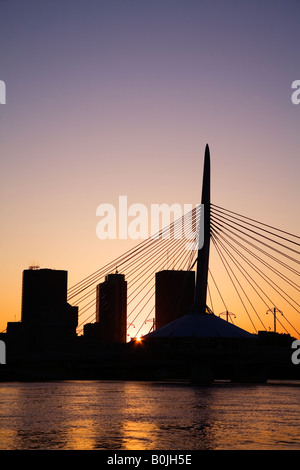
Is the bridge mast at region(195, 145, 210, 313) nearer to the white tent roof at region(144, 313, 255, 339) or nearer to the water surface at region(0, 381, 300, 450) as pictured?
the white tent roof at region(144, 313, 255, 339)

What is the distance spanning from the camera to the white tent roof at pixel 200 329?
310 feet

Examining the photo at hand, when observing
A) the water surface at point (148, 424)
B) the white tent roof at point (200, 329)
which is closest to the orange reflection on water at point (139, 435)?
the water surface at point (148, 424)

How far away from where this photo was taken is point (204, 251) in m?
84.5

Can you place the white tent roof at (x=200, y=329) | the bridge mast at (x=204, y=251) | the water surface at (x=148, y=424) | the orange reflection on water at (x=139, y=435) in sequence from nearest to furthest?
1. the orange reflection on water at (x=139, y=435)
2. the water surface at (x=148, y=424)
3. the bridge mast at (x=204, y=251)
4. the white tent roof at (x=200, y=329)

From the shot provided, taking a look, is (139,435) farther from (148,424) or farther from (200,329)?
(200,329)

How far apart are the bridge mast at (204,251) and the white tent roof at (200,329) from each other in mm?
2291

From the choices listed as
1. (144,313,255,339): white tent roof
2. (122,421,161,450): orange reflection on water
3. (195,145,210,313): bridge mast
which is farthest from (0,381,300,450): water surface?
(144,313,255,339): white tent roof

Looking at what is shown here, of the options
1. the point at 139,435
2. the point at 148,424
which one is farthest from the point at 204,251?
the point at 139,435

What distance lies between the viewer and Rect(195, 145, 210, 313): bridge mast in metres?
84.6

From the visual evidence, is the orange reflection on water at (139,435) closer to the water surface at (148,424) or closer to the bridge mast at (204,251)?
the water surface at (148,424)

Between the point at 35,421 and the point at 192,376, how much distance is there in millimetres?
56720
